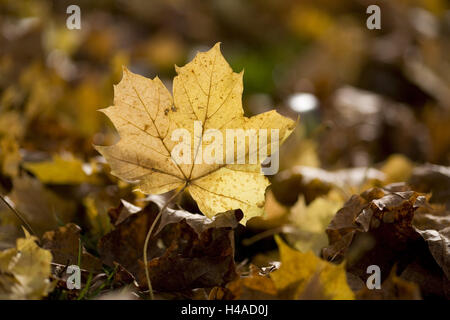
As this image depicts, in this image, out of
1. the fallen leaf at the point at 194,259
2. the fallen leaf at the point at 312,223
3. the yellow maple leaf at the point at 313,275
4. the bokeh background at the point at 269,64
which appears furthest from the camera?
the bokeh background at the point at 269,64

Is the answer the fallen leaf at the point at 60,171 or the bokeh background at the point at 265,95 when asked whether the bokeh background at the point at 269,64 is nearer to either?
the bokeh background at the point at 265,95

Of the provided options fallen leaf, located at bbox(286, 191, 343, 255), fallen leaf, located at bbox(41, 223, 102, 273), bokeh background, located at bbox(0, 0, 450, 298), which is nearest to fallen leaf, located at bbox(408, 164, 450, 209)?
bokeh background, located at bbox(0, 0, 450, 298)

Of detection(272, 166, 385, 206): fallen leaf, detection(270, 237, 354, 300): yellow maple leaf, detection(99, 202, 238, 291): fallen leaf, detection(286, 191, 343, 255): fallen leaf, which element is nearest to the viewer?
detection(270, 237, 354, 300): yellow maple leaf

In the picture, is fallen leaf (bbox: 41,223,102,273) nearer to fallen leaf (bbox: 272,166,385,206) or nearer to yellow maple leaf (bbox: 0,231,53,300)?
yellow maple leaf (bbox: 0,231,53,300)

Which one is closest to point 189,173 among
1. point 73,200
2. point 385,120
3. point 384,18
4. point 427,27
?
point 73,200

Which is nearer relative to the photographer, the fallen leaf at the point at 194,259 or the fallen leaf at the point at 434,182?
the fallen leaf at the point at 194,259

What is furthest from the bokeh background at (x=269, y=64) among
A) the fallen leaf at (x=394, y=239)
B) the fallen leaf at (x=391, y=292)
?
the fallen leaf at (x=391, y=292)

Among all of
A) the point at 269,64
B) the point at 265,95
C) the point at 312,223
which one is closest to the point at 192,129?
the point at 312,223
